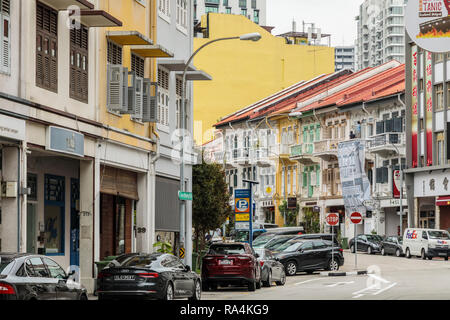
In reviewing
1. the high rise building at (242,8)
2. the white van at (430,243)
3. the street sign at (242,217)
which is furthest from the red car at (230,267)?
the high rise building at (242,8)

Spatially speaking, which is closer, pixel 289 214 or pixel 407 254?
pixel 407 254

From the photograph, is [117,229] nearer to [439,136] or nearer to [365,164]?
[439,136]

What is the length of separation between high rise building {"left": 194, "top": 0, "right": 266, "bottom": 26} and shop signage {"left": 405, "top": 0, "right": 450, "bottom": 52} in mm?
113548

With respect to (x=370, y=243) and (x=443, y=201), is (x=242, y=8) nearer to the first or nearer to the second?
(x=370, y=243)

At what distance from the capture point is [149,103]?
106 ft

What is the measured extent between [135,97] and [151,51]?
223cm

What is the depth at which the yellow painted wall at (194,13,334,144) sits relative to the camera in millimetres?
90562

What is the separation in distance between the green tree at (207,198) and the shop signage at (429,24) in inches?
1272

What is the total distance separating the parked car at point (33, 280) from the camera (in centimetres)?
1630

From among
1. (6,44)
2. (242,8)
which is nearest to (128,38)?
(6,44)

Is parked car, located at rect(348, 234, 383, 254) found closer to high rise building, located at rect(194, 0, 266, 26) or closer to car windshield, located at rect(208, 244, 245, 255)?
car windshield, located at rect(208, 244, 245, 255)

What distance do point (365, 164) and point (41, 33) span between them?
5045 centimetres
